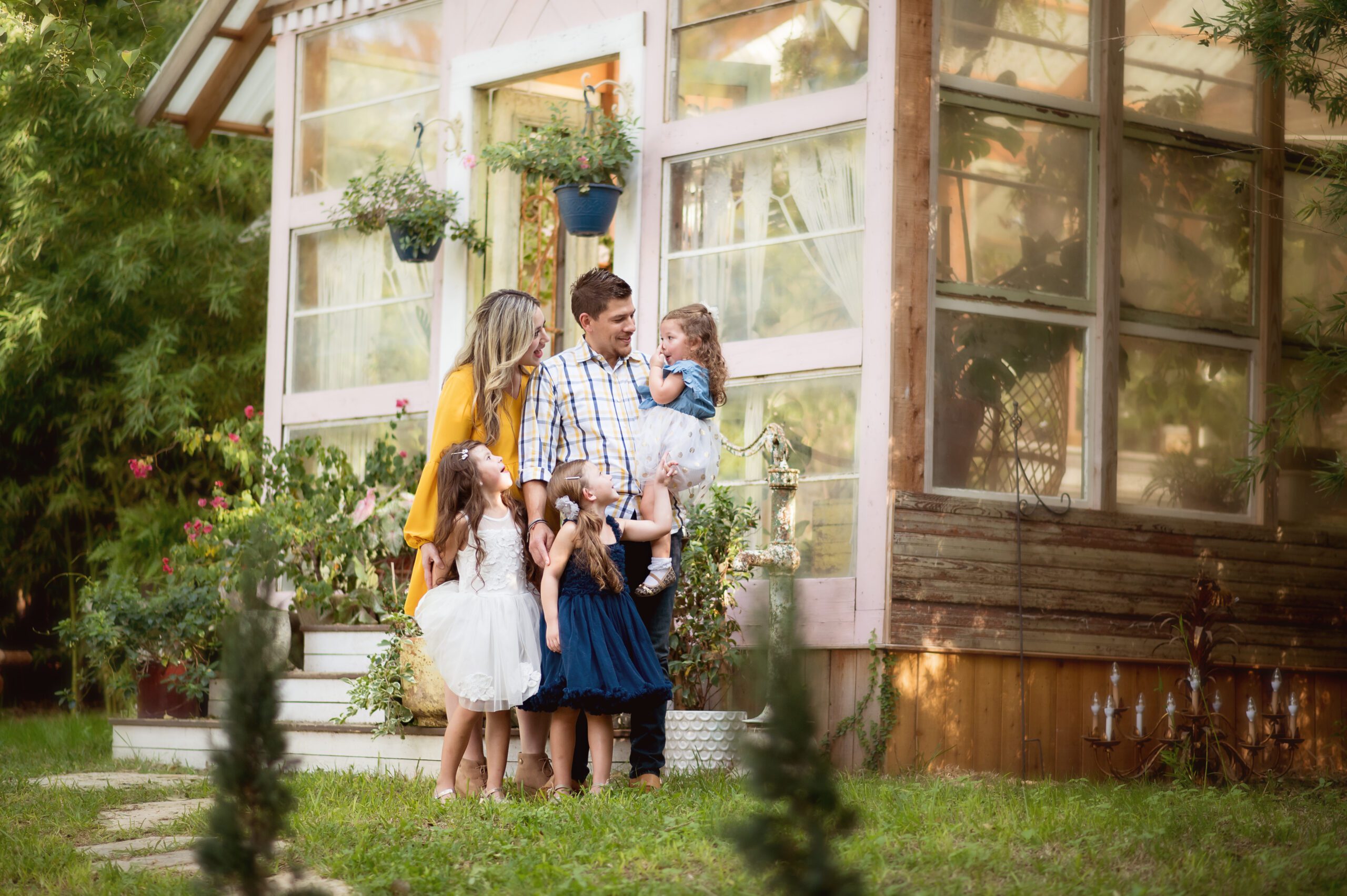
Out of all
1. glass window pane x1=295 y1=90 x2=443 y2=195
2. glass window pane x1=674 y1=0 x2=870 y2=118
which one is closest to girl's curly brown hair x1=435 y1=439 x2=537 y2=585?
glass window pane x1=674 y1=0 x2=870 y2=118

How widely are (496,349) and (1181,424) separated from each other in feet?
12.2

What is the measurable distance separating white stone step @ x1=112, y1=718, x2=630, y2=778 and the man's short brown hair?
5.45 ft

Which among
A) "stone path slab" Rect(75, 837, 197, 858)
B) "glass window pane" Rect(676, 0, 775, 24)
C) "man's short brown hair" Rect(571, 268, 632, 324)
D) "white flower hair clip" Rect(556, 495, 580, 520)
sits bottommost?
"stone path slab" Rect(75, 837, 197, 858)

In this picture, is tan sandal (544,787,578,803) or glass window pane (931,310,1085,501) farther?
glass window pane (931,310,1085,501)

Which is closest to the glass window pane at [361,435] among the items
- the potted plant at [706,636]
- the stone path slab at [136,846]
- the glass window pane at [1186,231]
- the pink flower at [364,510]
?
the pink flower at [364,510]


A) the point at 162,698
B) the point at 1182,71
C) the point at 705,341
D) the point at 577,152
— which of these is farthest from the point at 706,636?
the point at 1182,71

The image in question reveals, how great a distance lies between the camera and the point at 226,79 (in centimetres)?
976

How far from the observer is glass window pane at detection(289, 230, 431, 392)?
27.8 feet

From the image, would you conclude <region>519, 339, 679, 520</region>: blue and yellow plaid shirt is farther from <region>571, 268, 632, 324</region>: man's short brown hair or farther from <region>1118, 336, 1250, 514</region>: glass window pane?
<region>1118, 336, 1250, 514</region>: glass window pane

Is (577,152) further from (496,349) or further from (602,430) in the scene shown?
(602,430)

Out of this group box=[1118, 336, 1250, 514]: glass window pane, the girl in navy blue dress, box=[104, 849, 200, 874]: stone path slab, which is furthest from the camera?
box=[1118, 336, 1250, 514]: glass window pane

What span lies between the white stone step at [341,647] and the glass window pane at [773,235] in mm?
2211

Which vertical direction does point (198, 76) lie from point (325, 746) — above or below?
above

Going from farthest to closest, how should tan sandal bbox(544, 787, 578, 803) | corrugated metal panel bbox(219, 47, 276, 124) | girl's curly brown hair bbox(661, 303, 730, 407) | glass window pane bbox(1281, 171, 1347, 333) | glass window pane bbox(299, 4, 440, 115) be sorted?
corrugated metal panel bbox(219, 47, 276, 124) < glass window pane bbox(299, 4, 440, 115) < glass window pane bbox(1281, 171, 1347, 333) < girl's curly brown hair bbox(661, 303, 730, 407) < tan sandal bbox(544, 787, 578, 803)
